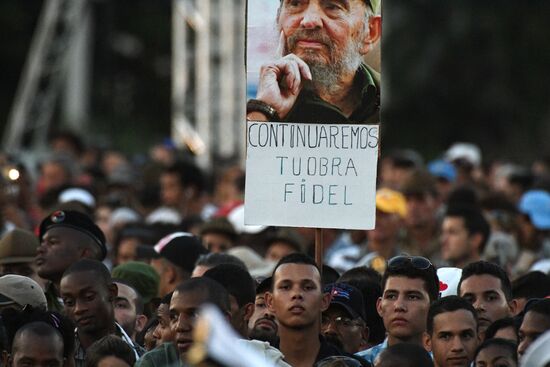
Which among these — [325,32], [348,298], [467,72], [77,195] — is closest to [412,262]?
[348,298]

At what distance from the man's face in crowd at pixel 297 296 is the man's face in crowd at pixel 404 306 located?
450 millimetres

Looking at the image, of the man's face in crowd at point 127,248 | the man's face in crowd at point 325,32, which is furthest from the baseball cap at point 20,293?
the man's face in crowd at point 127,248

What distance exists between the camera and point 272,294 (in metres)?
9.16

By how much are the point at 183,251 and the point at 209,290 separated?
9.46 feet

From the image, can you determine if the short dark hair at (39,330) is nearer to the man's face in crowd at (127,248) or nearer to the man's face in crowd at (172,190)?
the man's face in crowd at (127,248)

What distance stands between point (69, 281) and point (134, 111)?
32.6 metres

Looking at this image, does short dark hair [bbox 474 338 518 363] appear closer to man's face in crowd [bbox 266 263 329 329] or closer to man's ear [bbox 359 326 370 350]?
man's face in crowd [bbox 266 263 329 329]

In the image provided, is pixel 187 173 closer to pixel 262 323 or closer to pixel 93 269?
pixel 262 323

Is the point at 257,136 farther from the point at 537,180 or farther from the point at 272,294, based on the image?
the point at 537,180

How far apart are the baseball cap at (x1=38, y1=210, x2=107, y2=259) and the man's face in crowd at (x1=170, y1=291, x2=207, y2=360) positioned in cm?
218

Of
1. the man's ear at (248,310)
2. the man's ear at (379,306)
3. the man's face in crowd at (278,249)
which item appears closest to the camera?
the man's ear at (248,310)

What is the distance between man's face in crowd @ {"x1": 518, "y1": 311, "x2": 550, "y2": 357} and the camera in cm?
856

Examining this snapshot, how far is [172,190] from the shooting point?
16875 millimetres

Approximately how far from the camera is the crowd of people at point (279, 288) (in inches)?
328
